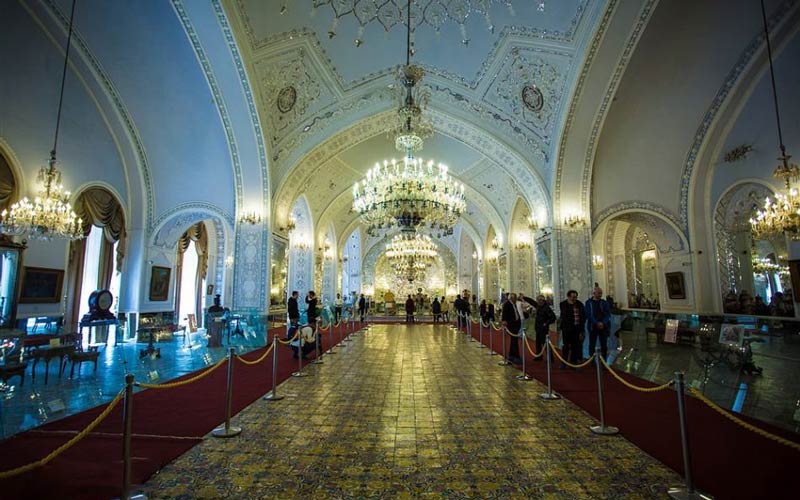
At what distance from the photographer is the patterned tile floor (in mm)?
2551

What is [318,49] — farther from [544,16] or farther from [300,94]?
[544,16]

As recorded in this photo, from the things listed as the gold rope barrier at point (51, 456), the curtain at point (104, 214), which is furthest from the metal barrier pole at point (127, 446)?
the curtain at point (104, 214)

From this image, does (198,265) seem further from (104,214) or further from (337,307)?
(337,307)

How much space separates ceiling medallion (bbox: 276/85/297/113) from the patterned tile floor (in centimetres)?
712

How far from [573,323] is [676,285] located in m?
6.53

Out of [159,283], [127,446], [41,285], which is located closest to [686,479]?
[127,446]

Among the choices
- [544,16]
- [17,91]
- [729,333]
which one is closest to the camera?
[729,333]

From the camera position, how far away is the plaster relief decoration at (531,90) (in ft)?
29.2

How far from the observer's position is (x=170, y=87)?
30.3 ft

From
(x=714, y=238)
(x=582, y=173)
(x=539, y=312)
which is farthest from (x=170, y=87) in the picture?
(x=714, y=238)

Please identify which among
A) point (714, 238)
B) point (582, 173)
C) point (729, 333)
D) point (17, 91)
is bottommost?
point (729, 333)

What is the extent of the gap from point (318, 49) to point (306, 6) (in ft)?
3.49

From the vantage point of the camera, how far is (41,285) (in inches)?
319

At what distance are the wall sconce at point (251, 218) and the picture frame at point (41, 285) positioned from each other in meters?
3.87
